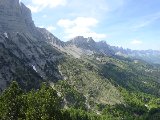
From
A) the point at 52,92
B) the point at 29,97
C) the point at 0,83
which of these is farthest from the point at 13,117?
the point at 0,83

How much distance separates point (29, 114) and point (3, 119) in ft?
24.5

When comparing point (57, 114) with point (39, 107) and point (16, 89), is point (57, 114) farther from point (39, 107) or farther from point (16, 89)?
point (16, 89)

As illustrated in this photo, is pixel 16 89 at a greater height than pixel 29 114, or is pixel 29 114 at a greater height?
pixel 16 89

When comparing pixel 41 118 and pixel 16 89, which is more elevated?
pixel 16 89

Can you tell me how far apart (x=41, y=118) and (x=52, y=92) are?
11.8 meters

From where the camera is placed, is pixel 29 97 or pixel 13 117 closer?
pixel 13 117

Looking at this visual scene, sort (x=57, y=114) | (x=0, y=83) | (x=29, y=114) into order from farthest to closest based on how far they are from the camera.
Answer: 1. (x=0, y=83)
2. (x=57, y=114)
3. (x=29, y=114)

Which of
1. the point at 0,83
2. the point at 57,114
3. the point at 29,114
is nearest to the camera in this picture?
the point at 29,114

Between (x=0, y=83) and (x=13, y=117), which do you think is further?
(x=0, y=83)

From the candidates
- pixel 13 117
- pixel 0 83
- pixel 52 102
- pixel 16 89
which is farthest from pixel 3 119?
pixel 0 83

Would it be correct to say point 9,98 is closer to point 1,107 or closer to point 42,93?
point 1,107

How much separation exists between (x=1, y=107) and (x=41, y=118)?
11.8 meters

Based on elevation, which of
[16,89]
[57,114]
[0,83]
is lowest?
[0,83]

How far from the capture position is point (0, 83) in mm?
198250
